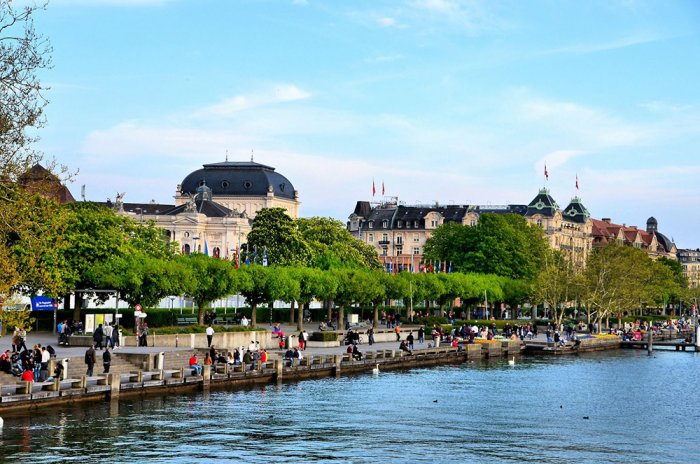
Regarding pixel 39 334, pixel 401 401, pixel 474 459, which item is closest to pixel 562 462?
pixel 474 459

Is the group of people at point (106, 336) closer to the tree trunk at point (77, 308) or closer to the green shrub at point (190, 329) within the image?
the green shrub at point (190, 329)

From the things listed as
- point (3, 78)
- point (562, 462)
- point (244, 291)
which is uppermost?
point (3, 78)

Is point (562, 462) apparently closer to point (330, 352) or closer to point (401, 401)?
point (401, 401)

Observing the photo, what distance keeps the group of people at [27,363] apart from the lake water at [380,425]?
11.0 feet

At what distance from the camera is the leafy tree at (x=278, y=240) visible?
138625 millimetres

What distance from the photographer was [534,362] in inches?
4048

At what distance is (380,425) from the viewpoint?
5716 centimetres

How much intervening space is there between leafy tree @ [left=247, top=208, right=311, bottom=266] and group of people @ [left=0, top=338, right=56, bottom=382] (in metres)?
77.2

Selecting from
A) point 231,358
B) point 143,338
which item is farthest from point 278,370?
point 143,338

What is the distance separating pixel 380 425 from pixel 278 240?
277ft

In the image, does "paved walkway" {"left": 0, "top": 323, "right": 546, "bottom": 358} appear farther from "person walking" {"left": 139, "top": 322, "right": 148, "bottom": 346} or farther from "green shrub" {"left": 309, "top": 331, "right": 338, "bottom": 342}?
"green shrub" {"left": 309, "top": 331, "right": 338, "bottom": 342}

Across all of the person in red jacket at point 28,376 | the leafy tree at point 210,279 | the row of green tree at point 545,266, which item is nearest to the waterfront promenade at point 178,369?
the person in red jacket at point 28,376

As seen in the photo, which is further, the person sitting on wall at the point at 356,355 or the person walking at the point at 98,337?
the person sitting on wall at the point at 356,355

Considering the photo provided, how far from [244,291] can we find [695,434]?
53626 mm
